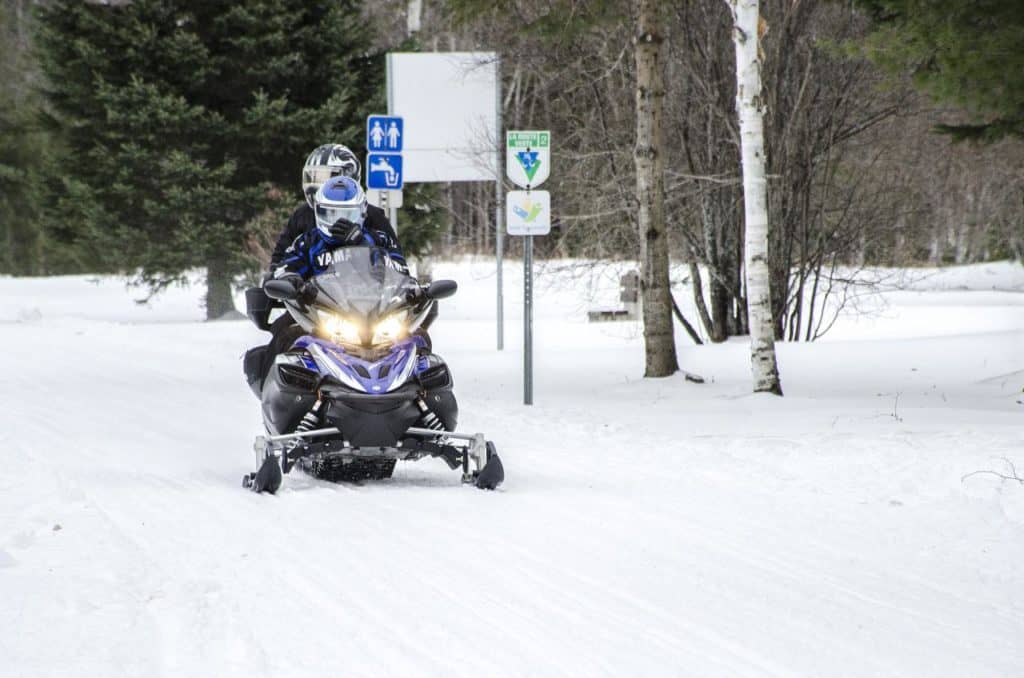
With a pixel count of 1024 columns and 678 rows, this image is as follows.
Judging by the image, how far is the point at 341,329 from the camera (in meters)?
7.11

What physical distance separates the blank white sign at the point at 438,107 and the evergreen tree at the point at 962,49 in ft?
33.5

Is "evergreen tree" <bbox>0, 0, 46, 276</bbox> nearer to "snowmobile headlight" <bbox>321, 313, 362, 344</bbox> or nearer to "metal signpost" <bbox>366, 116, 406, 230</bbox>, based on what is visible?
"metal signpost" <bbox>366, 116, 406, 230</bbox>

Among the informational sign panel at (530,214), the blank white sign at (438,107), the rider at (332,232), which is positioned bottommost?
the rider at (332,232)

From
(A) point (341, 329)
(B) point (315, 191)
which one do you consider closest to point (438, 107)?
(B) point (315, 191)

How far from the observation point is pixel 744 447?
8836 mm

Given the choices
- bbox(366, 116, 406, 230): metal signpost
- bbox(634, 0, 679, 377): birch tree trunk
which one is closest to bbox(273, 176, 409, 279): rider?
bbox(634, 0, 679, 377): birch tree trunk

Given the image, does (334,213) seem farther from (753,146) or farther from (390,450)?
(753,146)

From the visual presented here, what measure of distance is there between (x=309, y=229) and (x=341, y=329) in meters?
1.15

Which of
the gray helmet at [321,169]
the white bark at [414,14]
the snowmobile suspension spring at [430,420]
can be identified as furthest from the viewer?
the white bark at [414,14]

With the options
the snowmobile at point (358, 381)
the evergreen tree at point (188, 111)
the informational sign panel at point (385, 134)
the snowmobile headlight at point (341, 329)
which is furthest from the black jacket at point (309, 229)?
the evergreen tree at point (188, 111)

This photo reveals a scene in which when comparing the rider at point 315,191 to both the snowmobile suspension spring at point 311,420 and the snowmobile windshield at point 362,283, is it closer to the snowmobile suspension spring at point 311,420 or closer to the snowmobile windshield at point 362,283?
the snowmobile windshield at point 362,283

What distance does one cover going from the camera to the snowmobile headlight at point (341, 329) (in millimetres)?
7090

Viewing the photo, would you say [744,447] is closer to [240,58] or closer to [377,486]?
[377,486]

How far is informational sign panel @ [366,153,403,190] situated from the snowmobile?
8396 millimetres
